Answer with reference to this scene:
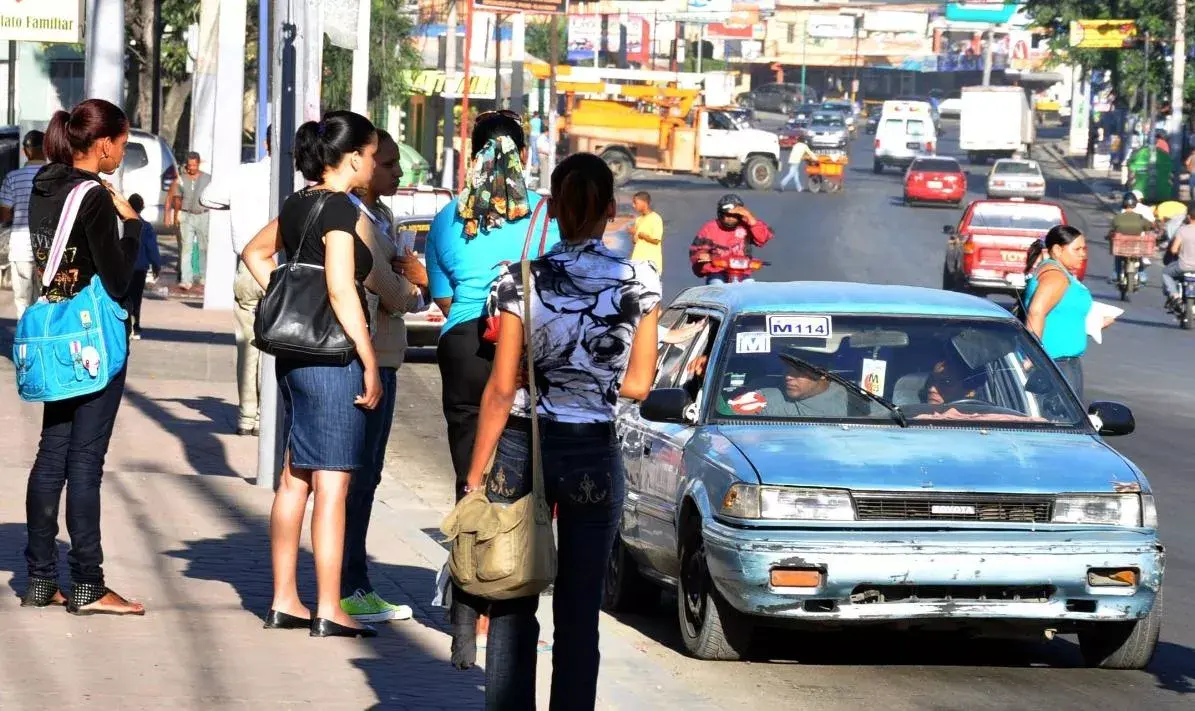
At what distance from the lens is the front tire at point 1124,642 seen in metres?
7.15

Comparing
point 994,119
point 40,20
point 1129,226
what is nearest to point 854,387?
point 40,20

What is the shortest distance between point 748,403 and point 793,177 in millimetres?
51744

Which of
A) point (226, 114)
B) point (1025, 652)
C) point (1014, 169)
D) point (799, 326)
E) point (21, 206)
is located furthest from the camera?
point (1014, 169)

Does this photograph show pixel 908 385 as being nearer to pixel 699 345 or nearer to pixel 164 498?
pixel 699 345

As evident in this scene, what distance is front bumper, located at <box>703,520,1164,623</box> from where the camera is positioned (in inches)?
264

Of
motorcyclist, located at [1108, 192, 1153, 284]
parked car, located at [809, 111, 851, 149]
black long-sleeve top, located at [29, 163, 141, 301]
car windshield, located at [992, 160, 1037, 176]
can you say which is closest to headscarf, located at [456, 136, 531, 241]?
black long-sleeve top, located at [29, 163, 141, 301]

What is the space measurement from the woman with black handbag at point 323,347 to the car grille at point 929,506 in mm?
1781

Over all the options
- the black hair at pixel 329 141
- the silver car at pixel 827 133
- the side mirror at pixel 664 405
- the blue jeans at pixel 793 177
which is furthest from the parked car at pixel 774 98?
the black hair at pixel 329 141

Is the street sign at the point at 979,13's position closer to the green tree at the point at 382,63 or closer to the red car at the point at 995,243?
the green tree at the point at 382,63

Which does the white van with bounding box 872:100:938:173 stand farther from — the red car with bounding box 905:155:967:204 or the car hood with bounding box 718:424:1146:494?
the car hood with bounding box 718:424:1146:494

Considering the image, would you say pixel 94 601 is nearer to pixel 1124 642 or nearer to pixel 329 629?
pixel 329 629

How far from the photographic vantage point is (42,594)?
265 inches

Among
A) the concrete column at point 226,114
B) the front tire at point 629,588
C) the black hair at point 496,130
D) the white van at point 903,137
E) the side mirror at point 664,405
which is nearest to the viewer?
the black hair at point 496,130

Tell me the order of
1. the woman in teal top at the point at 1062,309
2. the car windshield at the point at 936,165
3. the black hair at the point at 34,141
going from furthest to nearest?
1. the car windshield at the point at 936,165
2. the black hair at the point at 34,141
3. the woman in teal top at the point at 1062,309
